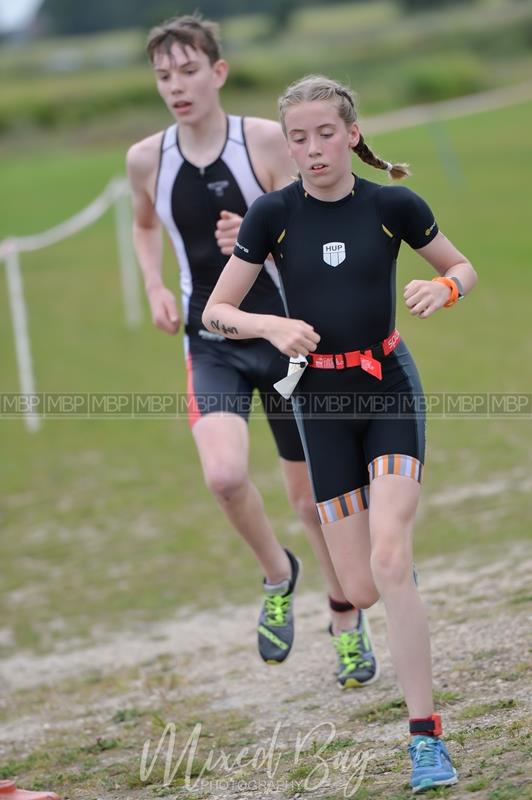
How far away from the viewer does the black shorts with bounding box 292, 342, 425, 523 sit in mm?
4445

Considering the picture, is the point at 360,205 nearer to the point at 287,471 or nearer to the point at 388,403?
the point at 388,403

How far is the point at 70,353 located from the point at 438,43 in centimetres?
6326

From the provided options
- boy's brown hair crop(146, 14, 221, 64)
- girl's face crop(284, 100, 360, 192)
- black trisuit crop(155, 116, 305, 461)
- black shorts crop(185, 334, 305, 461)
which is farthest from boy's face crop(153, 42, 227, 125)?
girl's face crop(284, 100, 360, 192)

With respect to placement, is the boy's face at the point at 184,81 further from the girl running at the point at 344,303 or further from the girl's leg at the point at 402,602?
the girl's leg at the point at 402,602

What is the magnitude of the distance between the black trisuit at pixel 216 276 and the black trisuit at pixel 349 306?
1.04 metres

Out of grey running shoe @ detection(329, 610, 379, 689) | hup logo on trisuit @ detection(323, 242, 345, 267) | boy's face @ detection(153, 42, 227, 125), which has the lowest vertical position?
grey running shoe @ detection(329, 610, 379, 689)

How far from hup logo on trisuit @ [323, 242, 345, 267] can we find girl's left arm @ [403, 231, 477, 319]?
295 mm

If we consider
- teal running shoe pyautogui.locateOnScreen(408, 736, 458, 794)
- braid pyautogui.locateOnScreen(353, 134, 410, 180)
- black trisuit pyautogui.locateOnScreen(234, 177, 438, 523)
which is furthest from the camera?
braid pyautogui.locateOnScreen(353, 134, 410, 180)

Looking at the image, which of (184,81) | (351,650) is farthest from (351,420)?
(184,81)

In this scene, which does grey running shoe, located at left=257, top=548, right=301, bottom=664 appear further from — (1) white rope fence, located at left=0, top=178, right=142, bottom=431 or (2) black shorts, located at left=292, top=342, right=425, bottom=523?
(1) white rope fence, located at left=0, top=178, right=142, bottom=431

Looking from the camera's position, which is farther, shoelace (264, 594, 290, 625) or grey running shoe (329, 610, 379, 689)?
shoelace (264, 594, 290, 625)

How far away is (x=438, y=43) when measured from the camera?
74.2 metres

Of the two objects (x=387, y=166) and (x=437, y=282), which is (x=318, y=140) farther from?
(x=437, y=282)

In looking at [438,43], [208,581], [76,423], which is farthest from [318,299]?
[438,43]
